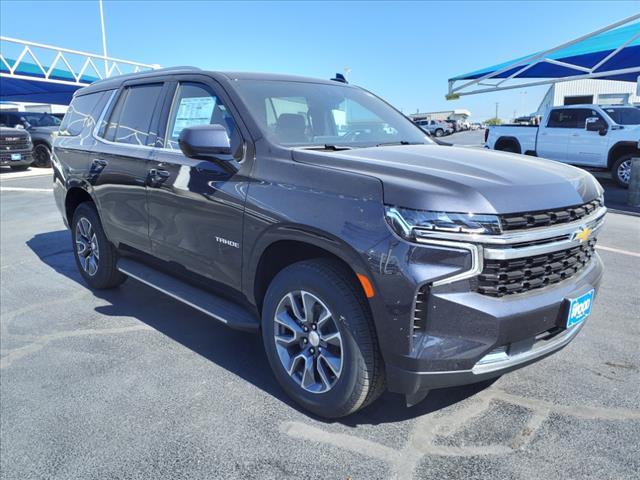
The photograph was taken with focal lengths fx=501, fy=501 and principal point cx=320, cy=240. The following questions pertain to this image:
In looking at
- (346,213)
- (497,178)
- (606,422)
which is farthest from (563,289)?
(346,213)

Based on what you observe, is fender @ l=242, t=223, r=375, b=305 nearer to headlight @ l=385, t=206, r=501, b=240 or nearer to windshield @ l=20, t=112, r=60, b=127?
headlight @ l=385, t=206, r=501, b=240

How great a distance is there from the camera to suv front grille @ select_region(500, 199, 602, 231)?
2234mm

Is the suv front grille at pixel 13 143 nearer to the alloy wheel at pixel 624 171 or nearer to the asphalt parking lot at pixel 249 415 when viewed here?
the asphalt parking lot at pixel 249 415

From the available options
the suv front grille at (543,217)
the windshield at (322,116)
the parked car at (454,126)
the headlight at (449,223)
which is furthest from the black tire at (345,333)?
the parked car at (454,126)

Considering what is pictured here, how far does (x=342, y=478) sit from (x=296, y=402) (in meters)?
0.65

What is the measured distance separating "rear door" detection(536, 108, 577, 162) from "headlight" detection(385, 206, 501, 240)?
12.6 metres

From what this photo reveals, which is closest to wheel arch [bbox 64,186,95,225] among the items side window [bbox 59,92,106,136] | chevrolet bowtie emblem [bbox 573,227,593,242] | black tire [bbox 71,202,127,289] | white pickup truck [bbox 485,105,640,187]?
black tire [bbox 71,202,127,289]

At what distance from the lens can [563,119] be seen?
13.5 m

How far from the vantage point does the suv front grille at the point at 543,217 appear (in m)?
2.23

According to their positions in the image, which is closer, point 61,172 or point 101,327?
point 101,327

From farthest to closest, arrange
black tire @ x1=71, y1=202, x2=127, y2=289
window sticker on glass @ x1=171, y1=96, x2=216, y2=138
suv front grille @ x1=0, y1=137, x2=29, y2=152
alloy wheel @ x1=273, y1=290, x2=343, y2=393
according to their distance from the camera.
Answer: suv front grille @ x1=0, y1=137, x2=29, y2=152 → black tire @ x1=71, y1=202, x2=127, y2=289 → window sticker on glass @ x1=171, y1=96, x2=216, y2=138 → alloy wheel @ x1=273, y1=290, x2=343, y2=393

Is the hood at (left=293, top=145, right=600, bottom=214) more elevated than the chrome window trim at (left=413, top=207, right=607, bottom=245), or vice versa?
the hood at (left=293, top=145, right=600, bottom=214)

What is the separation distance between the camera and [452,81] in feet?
55.7

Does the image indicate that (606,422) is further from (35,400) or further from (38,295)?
(38,295)
